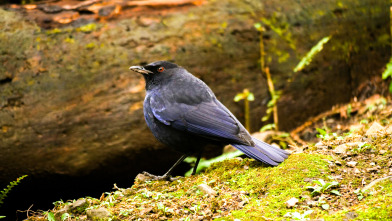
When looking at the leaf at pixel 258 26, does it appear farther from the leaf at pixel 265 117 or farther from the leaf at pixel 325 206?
the leaf at pixel 325 206

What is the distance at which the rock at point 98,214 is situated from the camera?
335 centimetres

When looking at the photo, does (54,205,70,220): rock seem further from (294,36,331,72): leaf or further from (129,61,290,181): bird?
(294,36,331,72): leaf

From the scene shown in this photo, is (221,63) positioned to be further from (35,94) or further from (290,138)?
(35,94)

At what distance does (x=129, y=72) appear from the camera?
20.4 feet

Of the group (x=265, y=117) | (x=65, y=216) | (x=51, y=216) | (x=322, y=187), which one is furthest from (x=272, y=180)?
(x=265, y=117)

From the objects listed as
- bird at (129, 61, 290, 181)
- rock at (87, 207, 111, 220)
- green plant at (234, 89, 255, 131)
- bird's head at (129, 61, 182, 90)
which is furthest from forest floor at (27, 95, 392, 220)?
green plant at (234, 89, 255, 131)

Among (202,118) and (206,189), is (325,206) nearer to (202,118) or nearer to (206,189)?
(206,189)

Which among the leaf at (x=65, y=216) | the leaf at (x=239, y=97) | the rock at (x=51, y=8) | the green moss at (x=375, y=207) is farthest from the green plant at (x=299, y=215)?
the rock at (x=51, y=8)

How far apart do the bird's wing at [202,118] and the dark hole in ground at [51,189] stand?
2.14 meters

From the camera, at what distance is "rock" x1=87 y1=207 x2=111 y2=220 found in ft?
11.0

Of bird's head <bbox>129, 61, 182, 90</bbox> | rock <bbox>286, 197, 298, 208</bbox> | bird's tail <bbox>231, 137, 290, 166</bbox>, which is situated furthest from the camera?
bird's head <bbox>129, 61, 182, 90</bbox>

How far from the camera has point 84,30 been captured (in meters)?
6.23

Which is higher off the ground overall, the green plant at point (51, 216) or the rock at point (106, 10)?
the rock at point (106, 10)

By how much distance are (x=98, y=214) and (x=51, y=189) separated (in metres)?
3.16
